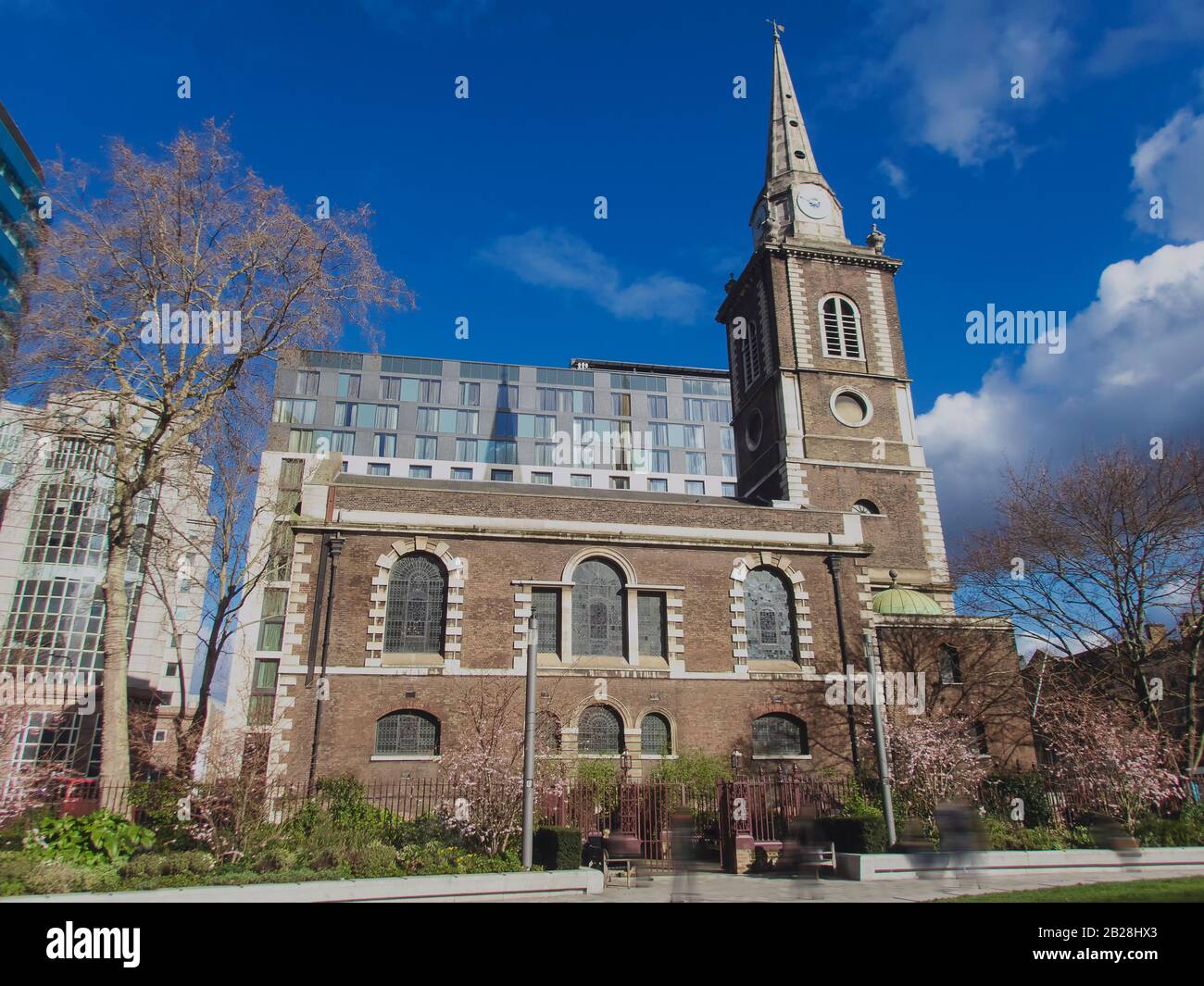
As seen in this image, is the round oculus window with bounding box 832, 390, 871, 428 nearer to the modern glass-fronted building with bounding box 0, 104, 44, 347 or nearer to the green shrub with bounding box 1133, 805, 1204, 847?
the green shrub with bounding box 1133, 805, 1204, 847

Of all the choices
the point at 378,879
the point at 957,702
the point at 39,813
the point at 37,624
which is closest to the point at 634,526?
the point at 957,702

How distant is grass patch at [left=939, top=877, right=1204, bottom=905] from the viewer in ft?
35.9

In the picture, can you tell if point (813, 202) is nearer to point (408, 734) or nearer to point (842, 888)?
point (408, 734)

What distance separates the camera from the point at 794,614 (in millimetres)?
26047

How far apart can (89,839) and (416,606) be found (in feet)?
36.2

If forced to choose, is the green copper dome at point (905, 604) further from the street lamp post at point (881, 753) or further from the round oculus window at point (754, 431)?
the street lamp post at point (881, 753)

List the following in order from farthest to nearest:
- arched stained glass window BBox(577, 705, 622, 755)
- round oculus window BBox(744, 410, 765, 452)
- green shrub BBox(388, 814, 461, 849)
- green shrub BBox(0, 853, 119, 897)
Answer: round oculus window BBox(744, 410, 765, 452) < arched stained glass window BBox(577, 705, 622, 755) < green shrub BBox(388, 814, 461, 849) < green shrub BBox(0, 853, 119, 897)

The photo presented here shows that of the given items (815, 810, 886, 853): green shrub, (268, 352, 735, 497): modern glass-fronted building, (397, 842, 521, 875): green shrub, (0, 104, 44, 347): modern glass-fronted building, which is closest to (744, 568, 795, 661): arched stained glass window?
(815, 810, 886, 853): green shrub

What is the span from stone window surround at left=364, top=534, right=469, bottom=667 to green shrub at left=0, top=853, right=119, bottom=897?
403 inches

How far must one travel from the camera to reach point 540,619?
79.9ft

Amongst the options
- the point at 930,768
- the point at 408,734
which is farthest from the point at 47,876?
the point at 930,768

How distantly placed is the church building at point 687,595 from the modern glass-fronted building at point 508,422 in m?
33.2
